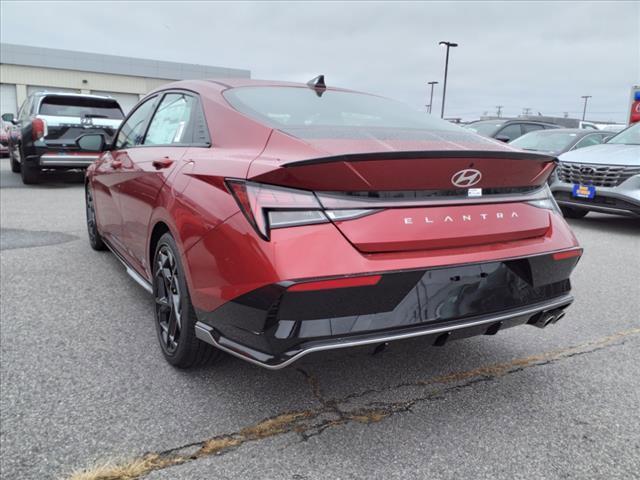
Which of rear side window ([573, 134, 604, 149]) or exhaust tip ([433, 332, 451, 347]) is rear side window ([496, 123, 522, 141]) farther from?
exhaust tip ([433, 332, 451, 347])

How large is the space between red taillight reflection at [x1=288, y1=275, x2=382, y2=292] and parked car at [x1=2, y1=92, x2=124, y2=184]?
8.83m

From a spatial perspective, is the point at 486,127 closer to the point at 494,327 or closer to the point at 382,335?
the point at 494,327

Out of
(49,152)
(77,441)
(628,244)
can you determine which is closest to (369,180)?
(77,441)

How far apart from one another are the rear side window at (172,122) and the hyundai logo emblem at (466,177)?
1.43 m

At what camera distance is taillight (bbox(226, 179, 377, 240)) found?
6.31 feet

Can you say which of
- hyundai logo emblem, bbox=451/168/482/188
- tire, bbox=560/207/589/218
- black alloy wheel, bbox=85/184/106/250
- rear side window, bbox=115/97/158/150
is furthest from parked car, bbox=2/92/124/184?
hyundai logo emblem, bbox=451/168/482/188

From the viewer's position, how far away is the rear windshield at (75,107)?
9.80m

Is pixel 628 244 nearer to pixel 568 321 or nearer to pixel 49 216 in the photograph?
pixel 568 321

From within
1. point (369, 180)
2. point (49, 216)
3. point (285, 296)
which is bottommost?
point (49, 216)

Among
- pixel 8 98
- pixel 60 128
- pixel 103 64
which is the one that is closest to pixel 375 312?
pixel 60 128

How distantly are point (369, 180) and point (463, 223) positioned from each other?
453 millimetres

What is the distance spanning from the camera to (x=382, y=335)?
197cm

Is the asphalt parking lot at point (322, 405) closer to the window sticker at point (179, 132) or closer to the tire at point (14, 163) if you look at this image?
the window sticker at point (179, 132)

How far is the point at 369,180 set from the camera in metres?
1.97
